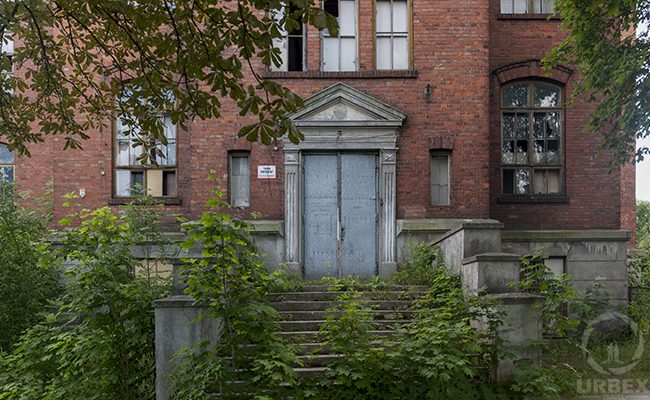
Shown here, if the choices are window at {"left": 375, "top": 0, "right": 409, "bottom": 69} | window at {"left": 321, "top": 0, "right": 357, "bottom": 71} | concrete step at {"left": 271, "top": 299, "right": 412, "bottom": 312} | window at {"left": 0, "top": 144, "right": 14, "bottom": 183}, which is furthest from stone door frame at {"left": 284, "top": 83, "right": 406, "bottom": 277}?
window at {"left": 0, "top": 144, "right": 14, "bottom": 183}

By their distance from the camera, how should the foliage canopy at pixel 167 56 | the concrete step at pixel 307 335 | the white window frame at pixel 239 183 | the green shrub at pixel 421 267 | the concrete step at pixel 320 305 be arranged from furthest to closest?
the white window frame at pixel 239 183
the green shrub at pixel 421 267
the concrete step at pixel 320 305
the concrete step at pixel 307 335
the foliage canopy at pixel 167 56

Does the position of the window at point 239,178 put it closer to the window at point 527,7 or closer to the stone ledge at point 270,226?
the stone ledge at point 270,226

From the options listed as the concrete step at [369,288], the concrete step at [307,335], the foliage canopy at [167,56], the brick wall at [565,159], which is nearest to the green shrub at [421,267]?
the concrete step at [369,288]

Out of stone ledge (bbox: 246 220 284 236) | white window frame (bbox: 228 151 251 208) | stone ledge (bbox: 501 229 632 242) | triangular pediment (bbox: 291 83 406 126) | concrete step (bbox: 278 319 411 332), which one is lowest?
concrete step (bbox: 278 319 411 332)

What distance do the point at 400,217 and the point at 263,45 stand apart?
23.7 feet

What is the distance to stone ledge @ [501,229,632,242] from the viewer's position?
35.9ft

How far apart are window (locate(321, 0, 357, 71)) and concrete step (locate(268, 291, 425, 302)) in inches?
197

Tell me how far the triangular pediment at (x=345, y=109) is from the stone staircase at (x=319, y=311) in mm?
3632

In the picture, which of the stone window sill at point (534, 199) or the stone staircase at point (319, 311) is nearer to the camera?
the stone staircase at point (319, 311)

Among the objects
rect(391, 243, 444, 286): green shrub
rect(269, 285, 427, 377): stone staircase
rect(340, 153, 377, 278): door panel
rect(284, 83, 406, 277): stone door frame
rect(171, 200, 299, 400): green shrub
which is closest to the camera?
rect(171, 200, 299, 400): green shrub

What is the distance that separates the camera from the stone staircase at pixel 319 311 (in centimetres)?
716

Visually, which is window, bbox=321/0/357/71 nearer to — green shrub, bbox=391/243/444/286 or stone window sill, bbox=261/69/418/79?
stone window sill, bbox=261/69/418/79

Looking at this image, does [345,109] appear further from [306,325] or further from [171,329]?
[171,329]

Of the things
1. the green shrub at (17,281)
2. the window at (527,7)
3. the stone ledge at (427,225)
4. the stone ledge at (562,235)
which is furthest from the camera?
the window at (527,7)
